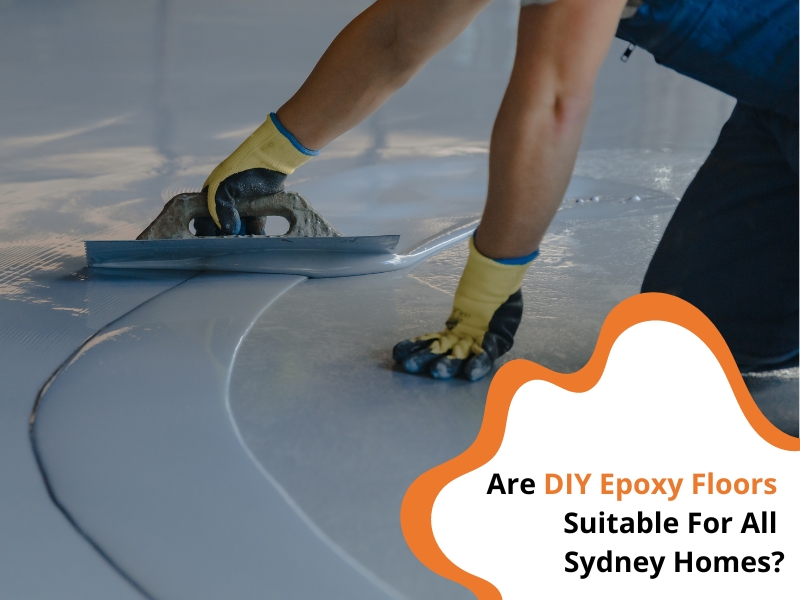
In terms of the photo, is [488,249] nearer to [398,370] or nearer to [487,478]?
[398,370]

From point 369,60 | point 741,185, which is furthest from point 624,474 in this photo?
point 369,60

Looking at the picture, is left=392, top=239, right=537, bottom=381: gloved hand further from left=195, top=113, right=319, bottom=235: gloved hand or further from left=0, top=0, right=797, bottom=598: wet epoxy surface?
left=195, top=113, right=319, bottom=235: gloved hand

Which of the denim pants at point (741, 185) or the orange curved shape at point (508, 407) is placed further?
the denim pants at point (741, 185)

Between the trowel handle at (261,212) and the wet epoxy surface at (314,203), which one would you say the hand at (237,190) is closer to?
the trowel handle at (261,212)

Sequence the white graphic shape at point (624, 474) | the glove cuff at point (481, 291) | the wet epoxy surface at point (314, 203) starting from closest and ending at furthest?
the white graphic shape at point (624, 474), the wet epoxy surface at point (314, 203), the glove cuff at point (481, 291)

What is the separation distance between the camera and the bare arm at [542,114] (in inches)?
40.2

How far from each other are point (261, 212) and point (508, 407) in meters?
1.03

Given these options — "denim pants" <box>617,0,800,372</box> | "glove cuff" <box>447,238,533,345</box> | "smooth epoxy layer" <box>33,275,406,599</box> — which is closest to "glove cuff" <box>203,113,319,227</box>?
"smooth epoxy layer" <box>33,275,406,599</box>

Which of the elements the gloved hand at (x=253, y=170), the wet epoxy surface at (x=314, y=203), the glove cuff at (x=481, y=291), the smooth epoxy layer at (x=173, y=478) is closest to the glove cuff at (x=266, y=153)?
the gloved hand at (x=253, y=170)

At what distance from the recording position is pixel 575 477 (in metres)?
0.82

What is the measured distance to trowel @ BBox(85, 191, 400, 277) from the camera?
5.35 feet

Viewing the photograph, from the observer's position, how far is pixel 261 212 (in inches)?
68.9

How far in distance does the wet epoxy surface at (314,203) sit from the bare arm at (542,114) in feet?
0.85

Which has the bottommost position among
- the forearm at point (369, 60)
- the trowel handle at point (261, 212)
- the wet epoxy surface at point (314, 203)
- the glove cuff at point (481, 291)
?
the wet epoxy surface at point (314, 203)
